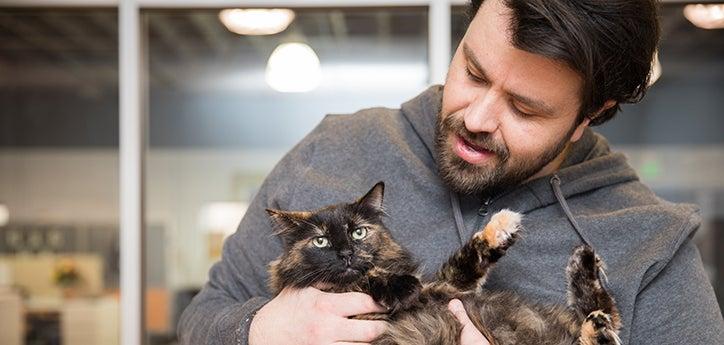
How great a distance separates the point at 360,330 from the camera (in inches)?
58.4

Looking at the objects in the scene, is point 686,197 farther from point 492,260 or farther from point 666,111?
point 492,260

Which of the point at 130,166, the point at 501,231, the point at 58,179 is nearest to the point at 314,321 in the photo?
the point at 501,231

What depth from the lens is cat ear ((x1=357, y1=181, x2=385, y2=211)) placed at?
5.31 ft

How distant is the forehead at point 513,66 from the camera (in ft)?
5.19

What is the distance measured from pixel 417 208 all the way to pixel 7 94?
267cm

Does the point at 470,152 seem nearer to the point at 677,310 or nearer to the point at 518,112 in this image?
the point at 518,112

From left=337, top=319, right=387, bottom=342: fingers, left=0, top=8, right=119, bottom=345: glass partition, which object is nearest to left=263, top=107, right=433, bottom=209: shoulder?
left=337, top=319, right=387, bottom=342: fingers

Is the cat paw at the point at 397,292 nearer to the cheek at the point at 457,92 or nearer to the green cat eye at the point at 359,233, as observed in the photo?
the green cat eye at the point at 359,233

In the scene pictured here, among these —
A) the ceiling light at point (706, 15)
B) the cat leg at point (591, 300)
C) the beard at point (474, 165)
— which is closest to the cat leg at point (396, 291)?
the beard at point (474, 165)

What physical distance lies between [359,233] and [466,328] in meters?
0.31

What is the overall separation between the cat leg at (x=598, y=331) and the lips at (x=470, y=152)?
396 millimetres

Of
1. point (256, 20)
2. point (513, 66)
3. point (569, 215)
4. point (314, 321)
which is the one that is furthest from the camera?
point (256, 20)

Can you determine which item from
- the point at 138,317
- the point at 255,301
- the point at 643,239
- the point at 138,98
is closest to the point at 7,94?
the point at 138,98

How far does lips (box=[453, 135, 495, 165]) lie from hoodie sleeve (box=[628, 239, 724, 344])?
0.45 meters
